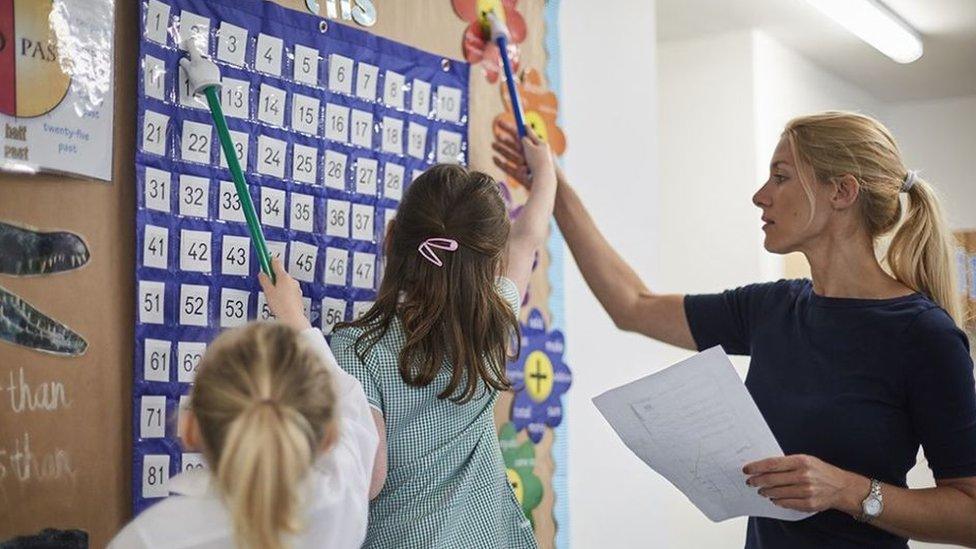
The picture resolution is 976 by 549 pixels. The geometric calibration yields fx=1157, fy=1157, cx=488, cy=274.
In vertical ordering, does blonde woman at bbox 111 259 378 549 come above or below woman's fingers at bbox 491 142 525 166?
below

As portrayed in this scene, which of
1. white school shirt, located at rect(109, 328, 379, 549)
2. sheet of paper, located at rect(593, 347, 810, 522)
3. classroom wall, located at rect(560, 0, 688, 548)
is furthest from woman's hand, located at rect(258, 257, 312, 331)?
classroom wall, located at rect(560, 0, 688, 548)

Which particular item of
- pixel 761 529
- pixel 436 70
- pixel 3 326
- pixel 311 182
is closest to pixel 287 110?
pixel 311 182

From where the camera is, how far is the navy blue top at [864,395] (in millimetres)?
1557

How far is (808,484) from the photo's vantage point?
1509mm

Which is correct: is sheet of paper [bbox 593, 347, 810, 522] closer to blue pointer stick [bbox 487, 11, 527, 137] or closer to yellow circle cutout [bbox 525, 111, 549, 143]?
blue pointer stick [bbox 487, 11, 527, 137]

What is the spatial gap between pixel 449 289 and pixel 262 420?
0.50 m

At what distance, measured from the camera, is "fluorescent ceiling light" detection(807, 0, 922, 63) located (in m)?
3.71

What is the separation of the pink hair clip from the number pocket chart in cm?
29

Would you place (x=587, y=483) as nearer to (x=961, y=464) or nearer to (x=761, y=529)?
(x=761, y=529)

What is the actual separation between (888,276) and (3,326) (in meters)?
1.21

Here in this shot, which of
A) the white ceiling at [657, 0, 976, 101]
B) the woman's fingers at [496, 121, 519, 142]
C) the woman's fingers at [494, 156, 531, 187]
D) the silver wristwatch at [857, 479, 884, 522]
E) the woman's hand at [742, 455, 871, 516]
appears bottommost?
the silver wristwatch at [857, 479, 884, 522]

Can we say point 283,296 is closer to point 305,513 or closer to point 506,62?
point 305,513

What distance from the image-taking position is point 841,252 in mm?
1715

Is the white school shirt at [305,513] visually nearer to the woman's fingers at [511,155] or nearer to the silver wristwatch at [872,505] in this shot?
the silver wristwatch at [872,505]
